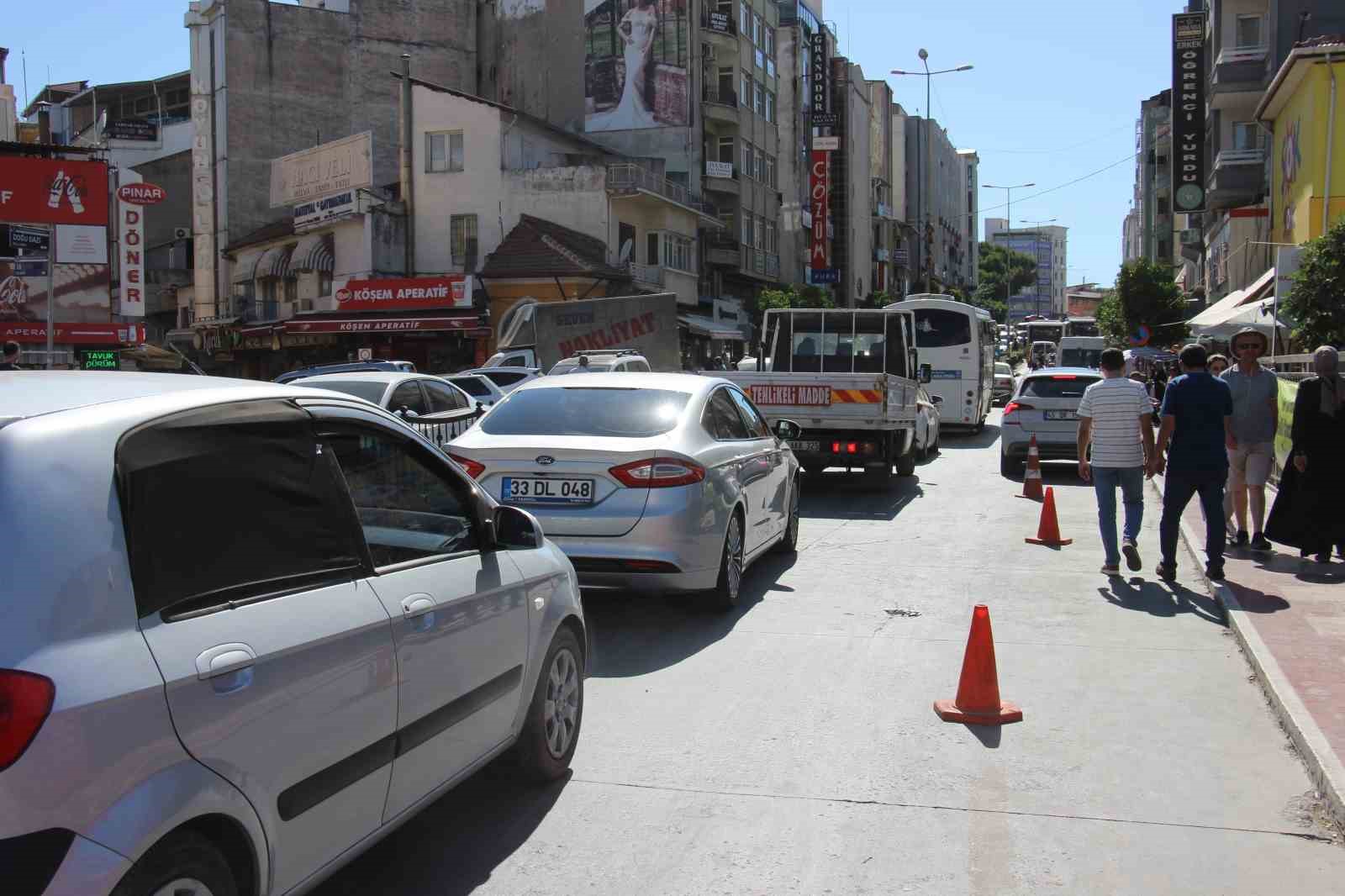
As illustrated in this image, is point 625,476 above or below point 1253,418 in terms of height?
below

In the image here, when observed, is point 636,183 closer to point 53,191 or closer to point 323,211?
point 323,211

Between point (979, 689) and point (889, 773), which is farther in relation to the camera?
point (979, 689)

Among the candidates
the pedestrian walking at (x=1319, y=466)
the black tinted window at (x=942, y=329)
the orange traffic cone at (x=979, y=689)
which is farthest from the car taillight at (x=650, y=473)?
the black tinted window at (x=942, y=329)

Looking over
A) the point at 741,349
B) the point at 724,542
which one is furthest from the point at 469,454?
the point at 741,349

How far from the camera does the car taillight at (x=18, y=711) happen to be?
8.16 feet

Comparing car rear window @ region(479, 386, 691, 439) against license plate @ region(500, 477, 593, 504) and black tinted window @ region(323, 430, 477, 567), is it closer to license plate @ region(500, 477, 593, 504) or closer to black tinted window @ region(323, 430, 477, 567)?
license plate @ region(500, 477, 593, 504)

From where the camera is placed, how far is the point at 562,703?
207 inches

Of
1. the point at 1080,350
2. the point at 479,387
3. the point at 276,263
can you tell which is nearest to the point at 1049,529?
the point at 479,387

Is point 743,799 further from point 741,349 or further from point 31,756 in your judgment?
point 741,349

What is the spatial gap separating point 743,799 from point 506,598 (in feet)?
4.37

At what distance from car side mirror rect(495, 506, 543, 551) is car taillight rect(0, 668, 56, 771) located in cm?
227

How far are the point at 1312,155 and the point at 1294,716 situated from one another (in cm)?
2591

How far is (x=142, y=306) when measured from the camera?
130ft

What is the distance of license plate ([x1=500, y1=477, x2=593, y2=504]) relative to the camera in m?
7.83
